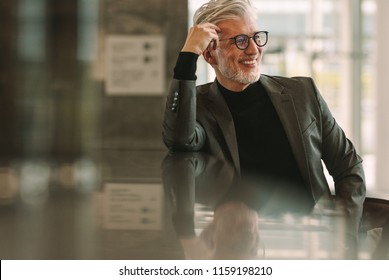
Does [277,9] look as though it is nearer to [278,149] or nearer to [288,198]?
[278,149]

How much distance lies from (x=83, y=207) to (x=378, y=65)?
3.86 meters

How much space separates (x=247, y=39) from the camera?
1.05 metres

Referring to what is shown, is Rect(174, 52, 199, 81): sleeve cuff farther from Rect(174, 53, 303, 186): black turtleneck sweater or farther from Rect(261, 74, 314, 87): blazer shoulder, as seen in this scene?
Rect(261, 74, 314, 87): blazer shoulder

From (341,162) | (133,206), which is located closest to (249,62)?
(341,162)

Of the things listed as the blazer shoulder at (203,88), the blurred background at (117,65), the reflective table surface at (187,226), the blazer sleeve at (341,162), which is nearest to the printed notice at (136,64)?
the blurred background at (117,65)

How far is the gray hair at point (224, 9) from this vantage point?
3.48ft

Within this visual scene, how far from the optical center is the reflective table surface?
0.54m

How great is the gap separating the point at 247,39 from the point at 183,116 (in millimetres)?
187

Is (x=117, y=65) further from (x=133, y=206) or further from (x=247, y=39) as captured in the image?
(x=133, y=206)

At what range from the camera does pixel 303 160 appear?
97 centimetres

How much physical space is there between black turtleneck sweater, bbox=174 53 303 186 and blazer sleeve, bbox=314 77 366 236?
0.06 m
